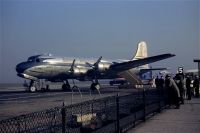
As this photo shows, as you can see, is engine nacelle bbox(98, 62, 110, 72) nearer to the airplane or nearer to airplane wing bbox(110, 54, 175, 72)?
the airplane

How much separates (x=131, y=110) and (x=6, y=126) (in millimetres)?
6976

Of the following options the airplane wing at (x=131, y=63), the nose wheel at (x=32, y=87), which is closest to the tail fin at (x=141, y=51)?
the airplane wing at (x=131, y=63)

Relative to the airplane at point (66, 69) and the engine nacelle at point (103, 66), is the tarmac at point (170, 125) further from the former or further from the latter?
the engine nacelle at point (103, 66)

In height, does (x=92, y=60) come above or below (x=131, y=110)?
above

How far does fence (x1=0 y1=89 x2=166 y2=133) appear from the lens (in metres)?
5.29

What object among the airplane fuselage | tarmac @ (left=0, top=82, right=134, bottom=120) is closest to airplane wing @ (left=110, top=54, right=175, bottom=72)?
the airplane fuselage

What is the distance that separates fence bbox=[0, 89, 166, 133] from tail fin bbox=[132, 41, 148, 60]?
154 feet

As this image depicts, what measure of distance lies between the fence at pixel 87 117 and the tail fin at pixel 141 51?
46.9 meters

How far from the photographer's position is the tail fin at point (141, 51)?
197 ft

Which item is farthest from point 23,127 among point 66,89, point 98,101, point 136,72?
point 136,72

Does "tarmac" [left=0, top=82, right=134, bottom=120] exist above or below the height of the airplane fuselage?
below

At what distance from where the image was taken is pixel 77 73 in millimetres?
39094

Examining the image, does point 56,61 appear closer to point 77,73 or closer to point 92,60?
point 77,73

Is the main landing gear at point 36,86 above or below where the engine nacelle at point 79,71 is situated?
below
